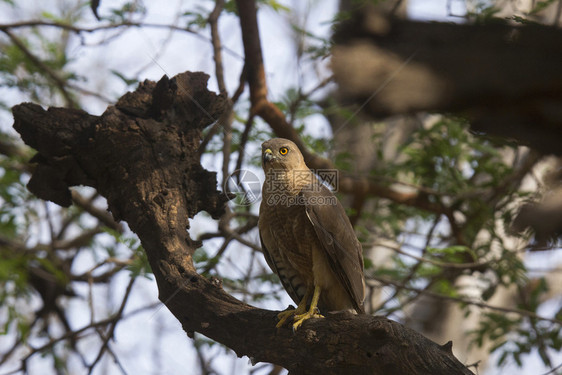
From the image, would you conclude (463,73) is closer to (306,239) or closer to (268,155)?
(306,239)

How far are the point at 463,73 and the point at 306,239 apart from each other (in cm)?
299

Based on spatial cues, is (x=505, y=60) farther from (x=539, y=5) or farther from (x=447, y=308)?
(x=447, y=308)

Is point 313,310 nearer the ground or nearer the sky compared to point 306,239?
nearer the ground

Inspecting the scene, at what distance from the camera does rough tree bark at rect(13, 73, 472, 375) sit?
289 cm

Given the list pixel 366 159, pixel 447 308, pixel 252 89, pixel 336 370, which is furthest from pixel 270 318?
pixel 447 308

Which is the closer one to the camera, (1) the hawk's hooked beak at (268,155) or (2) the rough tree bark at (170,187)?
(2) the rough tree bark at (170,187)

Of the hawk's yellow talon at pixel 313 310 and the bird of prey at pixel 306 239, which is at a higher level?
the bird of prey at pixel 306 239

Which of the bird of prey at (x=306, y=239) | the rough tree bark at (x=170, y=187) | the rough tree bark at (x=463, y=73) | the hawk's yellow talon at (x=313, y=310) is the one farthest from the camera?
the bird of prey at (x=306, y=239)

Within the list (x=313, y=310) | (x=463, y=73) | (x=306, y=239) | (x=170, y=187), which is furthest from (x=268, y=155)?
(x=463, y=73)

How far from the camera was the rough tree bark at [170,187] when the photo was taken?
2891 millimetres

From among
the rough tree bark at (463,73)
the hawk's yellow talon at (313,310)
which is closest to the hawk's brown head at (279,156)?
the hawk's yellow talon at (313,310)

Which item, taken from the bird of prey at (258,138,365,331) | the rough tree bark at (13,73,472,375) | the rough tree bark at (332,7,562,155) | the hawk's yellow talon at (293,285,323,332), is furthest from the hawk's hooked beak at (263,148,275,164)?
the rough tree bark at (332,7,562,155)

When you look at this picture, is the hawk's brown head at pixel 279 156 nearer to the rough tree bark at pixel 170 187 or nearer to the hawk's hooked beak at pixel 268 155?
the hawk's hooked beak at pixel 268 155

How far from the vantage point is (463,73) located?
901 mm
